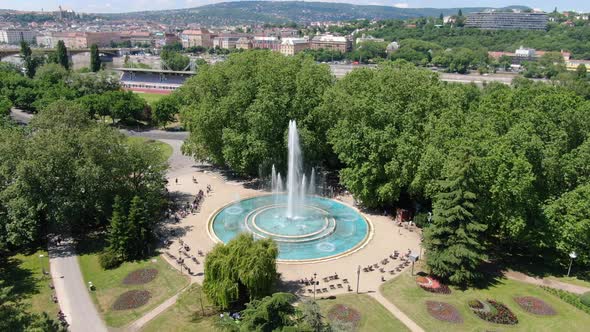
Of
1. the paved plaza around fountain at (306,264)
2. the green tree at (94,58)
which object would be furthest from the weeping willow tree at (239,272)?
the green tree at (94,58)

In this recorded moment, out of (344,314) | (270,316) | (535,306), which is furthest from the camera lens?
(535,306)

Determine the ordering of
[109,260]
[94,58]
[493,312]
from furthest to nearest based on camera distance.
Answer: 1. [94,58]
2. [109,260]
3. [493,312]

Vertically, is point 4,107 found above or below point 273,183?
above

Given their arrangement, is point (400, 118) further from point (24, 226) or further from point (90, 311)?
point (24, 226)

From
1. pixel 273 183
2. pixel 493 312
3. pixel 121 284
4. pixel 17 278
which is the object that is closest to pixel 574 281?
pixel 493 312

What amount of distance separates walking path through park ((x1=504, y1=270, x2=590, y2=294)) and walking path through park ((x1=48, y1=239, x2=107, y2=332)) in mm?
27460

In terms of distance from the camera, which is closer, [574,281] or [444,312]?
[444,312]

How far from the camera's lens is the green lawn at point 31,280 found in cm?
2669

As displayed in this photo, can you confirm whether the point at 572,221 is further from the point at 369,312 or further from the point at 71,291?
the point at 71,291

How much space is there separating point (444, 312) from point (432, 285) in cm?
294

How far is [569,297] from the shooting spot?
27.8 m

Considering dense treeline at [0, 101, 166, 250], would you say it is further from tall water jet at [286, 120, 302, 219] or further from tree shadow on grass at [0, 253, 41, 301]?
tall water jet at [286, 120, 302, 219]

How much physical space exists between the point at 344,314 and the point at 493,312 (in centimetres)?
916

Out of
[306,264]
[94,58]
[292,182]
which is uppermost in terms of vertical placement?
[94,58]
